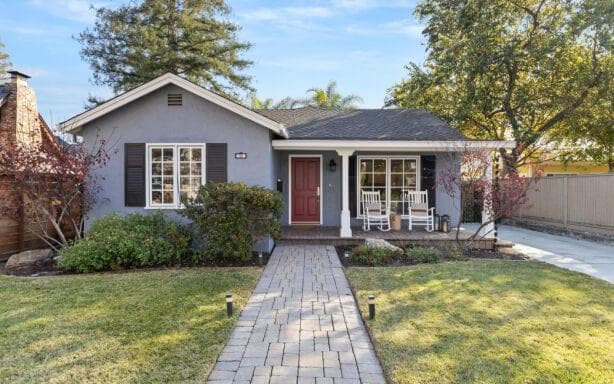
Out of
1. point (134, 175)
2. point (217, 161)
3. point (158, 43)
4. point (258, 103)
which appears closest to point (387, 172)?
point (217, 161)

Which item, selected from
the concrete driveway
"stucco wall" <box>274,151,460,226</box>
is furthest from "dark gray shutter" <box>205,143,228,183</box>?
the concrete driveway

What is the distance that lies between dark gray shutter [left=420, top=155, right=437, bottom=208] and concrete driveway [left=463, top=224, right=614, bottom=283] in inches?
102

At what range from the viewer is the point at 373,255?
805 cm

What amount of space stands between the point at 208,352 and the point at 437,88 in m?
18.3

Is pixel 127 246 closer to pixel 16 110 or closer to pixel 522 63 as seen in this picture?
pixel 16 110

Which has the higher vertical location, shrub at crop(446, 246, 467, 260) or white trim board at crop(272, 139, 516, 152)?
white trim board at crop(272, 139, 516, 152)

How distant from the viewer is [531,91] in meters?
16.1

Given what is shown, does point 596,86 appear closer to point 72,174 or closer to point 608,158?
point 608,158

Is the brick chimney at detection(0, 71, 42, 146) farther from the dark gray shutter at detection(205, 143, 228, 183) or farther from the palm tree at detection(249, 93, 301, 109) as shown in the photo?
the palm tree at detection(249, 93, 301, 109)

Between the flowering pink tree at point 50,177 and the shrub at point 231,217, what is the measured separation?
101 inches

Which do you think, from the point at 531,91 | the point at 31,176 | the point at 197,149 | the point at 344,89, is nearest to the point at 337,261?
the point at 197,149

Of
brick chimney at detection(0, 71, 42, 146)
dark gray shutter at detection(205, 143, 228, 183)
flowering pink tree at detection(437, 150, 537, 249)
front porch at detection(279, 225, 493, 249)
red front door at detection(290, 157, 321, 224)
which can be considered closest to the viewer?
flowering pink tree at detection(437, 150, 537, 249)

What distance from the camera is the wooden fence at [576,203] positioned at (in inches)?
438

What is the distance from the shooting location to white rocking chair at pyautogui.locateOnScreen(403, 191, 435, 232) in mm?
10992
